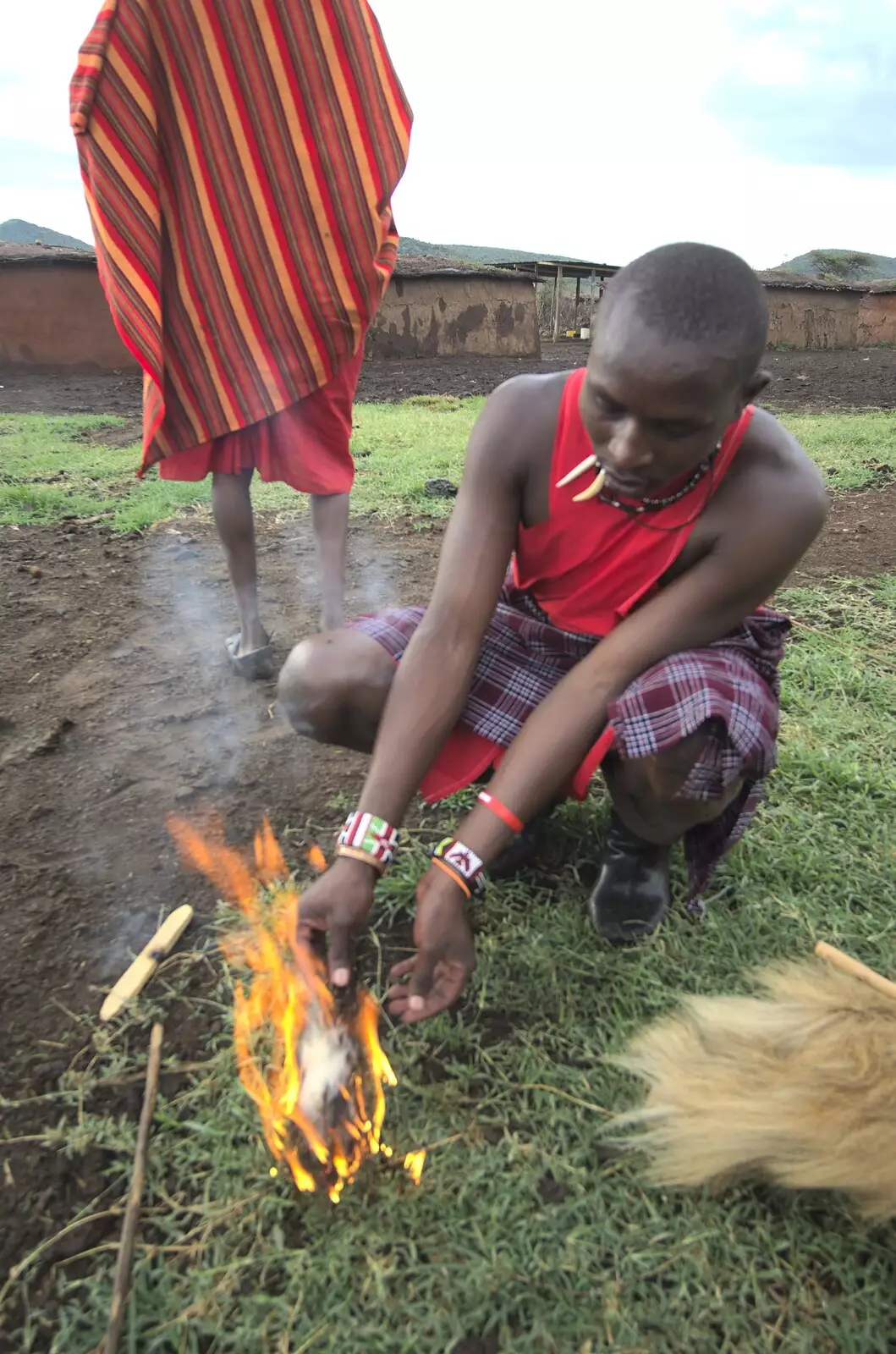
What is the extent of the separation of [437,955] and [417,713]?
0.46m

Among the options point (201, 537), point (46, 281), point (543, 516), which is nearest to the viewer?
point (543, 516)

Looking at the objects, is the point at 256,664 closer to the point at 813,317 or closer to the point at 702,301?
the point at 702,301

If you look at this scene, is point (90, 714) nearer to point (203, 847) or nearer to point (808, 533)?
point (203, 847)

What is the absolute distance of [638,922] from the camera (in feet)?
5.99

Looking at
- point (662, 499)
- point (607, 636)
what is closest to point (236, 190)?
point (662, 499)

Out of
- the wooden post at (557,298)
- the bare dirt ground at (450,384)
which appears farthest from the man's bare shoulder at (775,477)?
the wooden post at (557,298)

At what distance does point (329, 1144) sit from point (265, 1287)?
0.66ft

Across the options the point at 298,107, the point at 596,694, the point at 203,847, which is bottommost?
the point at 203,847

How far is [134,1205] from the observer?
51.0 inches

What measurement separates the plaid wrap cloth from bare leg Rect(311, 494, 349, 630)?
3.34 feet

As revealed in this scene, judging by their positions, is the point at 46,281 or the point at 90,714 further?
the point at 46,281

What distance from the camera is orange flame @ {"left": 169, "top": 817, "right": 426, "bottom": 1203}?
1.36 m

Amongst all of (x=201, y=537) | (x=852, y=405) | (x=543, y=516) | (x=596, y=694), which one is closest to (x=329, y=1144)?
(x=596, y=694)

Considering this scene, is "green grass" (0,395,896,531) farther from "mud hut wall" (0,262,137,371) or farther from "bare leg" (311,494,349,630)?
"mud hut wall" (0,262,137,371)
